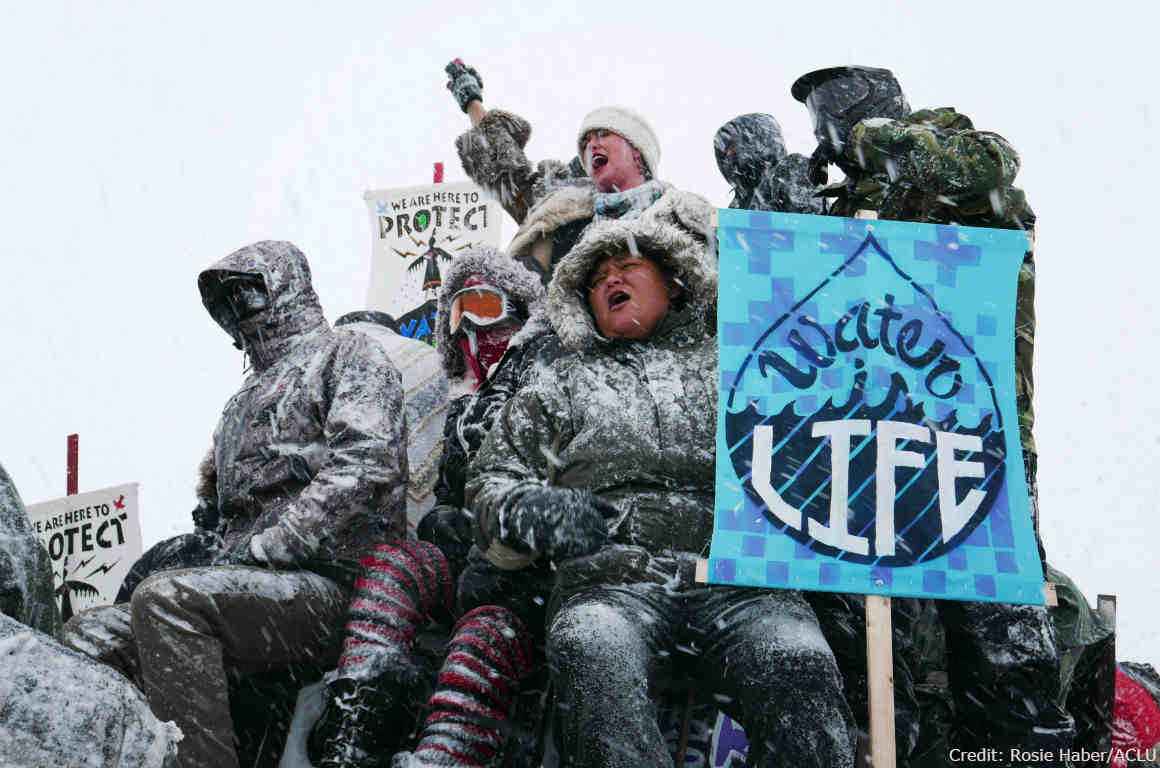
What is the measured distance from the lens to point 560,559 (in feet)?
15.8

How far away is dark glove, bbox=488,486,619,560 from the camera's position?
15.6ft

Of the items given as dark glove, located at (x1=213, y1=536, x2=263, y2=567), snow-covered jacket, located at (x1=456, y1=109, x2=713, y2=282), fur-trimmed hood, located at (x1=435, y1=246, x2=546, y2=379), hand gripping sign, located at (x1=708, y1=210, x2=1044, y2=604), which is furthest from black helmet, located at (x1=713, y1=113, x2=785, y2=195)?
dark glove, located at (x1=213, y1=536, x2=263, y2=567)

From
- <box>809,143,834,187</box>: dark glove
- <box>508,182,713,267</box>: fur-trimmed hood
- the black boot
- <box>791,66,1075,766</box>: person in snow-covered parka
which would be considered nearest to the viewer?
<box>791,66,1075,766</box>: person in snow-covered parka

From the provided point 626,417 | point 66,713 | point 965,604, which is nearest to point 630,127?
point 626,417

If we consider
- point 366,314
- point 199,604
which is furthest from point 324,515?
point 366,314

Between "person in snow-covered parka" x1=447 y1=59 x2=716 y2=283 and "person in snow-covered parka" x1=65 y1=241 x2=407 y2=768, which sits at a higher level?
"person in snow-covered parka" x1=447 y1=59 x2=716 y2=283

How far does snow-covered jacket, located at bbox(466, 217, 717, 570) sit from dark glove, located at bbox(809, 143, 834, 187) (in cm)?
76

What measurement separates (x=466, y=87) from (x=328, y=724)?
502 centimetres

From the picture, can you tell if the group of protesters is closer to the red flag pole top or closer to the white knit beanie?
the white knit beanie

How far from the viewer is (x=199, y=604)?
521 centimetres

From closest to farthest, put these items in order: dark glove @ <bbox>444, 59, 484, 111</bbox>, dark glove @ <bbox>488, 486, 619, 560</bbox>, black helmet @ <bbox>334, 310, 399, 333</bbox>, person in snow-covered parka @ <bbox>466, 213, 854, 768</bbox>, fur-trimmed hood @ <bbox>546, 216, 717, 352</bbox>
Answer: person in snow-covered parka @ <bbox>466, 213, 854, 768</bbox> < dark glove @ <bbox>488, 486, 619, 560</bbox> < fur-trimmed hood @ <bbox>546, 216, 717, 352</bbox> < black helmet @ <bbox>334, 310, 399, 333</bbox> < dark glove @ <bbox>444, 59, 484, 111</bbox>

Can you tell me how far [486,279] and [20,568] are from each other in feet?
13.1

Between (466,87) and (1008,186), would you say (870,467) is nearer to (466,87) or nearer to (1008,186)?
(1008,186)

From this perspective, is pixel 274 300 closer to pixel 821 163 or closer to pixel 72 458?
pixel 821 163
